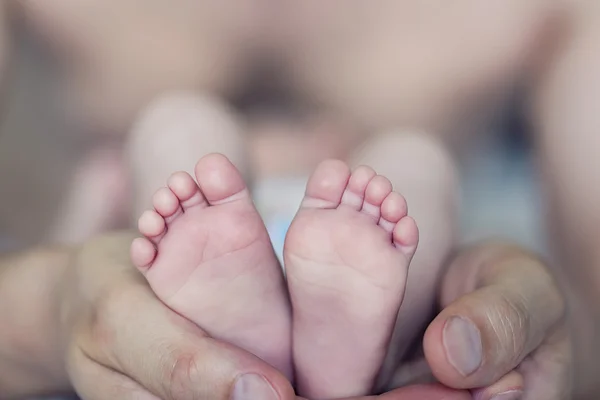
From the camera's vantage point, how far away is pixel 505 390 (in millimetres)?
378

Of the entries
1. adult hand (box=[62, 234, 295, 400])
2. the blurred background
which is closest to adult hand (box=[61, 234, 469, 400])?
adult hand (box=[62, 234, 295, 400])

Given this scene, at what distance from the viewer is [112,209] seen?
0.62m

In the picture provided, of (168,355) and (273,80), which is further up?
(273,80)

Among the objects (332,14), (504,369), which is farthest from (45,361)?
(332,14)

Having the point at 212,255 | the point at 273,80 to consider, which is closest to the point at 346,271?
the point at 212,255

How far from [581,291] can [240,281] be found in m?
0.28

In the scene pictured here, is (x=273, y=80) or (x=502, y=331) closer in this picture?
(x=502, y=331)

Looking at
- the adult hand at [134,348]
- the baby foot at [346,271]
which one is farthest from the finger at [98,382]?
the baby foot at [346,271]

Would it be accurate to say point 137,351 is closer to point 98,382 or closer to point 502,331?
point 98,382

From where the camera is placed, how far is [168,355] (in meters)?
0.36

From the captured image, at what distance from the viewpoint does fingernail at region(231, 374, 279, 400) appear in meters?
0.34

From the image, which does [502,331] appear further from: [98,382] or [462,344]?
[98,382]

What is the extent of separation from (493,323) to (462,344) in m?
0.02

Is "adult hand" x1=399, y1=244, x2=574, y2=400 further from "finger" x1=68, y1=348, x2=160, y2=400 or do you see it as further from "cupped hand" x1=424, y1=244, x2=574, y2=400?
"finger" x1=68, y1=348, x2=160, y2=400
